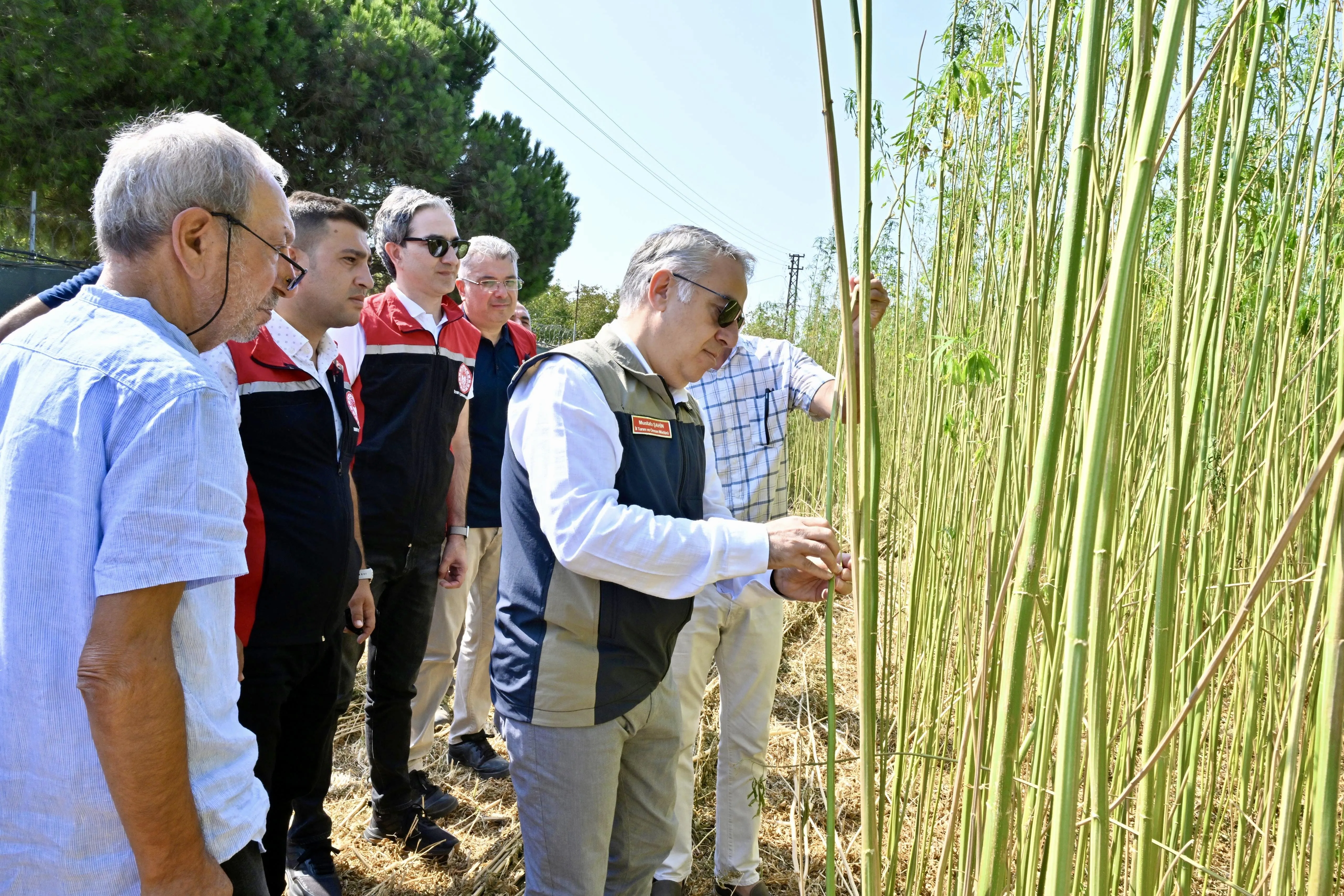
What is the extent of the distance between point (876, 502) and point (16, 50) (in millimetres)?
9373

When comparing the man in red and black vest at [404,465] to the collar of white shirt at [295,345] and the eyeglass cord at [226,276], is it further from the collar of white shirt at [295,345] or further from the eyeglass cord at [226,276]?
the eyeglass cord at [226,276]

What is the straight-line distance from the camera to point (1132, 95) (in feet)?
2.23

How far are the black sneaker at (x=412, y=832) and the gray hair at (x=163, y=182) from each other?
1.72m

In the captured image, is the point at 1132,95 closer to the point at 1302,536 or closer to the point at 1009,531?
the point at 1009,531

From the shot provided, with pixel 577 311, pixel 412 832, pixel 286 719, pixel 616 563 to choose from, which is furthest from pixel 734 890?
pixel 577 311

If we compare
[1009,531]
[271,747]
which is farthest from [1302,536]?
[271,747]

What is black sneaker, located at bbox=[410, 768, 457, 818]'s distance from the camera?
2418 millimetres

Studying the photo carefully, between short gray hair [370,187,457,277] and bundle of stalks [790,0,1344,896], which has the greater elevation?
short gray hair [370,187,457,277]

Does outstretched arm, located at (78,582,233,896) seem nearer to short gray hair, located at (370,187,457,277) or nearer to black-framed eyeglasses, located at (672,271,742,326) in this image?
black-framed eyeglasses, located at (672,271,742,326)

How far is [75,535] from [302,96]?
1109cm

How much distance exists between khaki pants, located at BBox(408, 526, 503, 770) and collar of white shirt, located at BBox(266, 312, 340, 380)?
101 centimetres

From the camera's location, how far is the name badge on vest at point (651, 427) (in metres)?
1.33

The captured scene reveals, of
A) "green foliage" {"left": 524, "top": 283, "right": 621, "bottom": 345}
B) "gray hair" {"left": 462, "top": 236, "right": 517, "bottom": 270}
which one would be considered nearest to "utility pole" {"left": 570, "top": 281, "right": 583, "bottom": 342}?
"green foliage" {"left": 524, "top": 283, "right": 621, "bottom": 345}

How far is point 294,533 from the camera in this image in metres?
1.53
